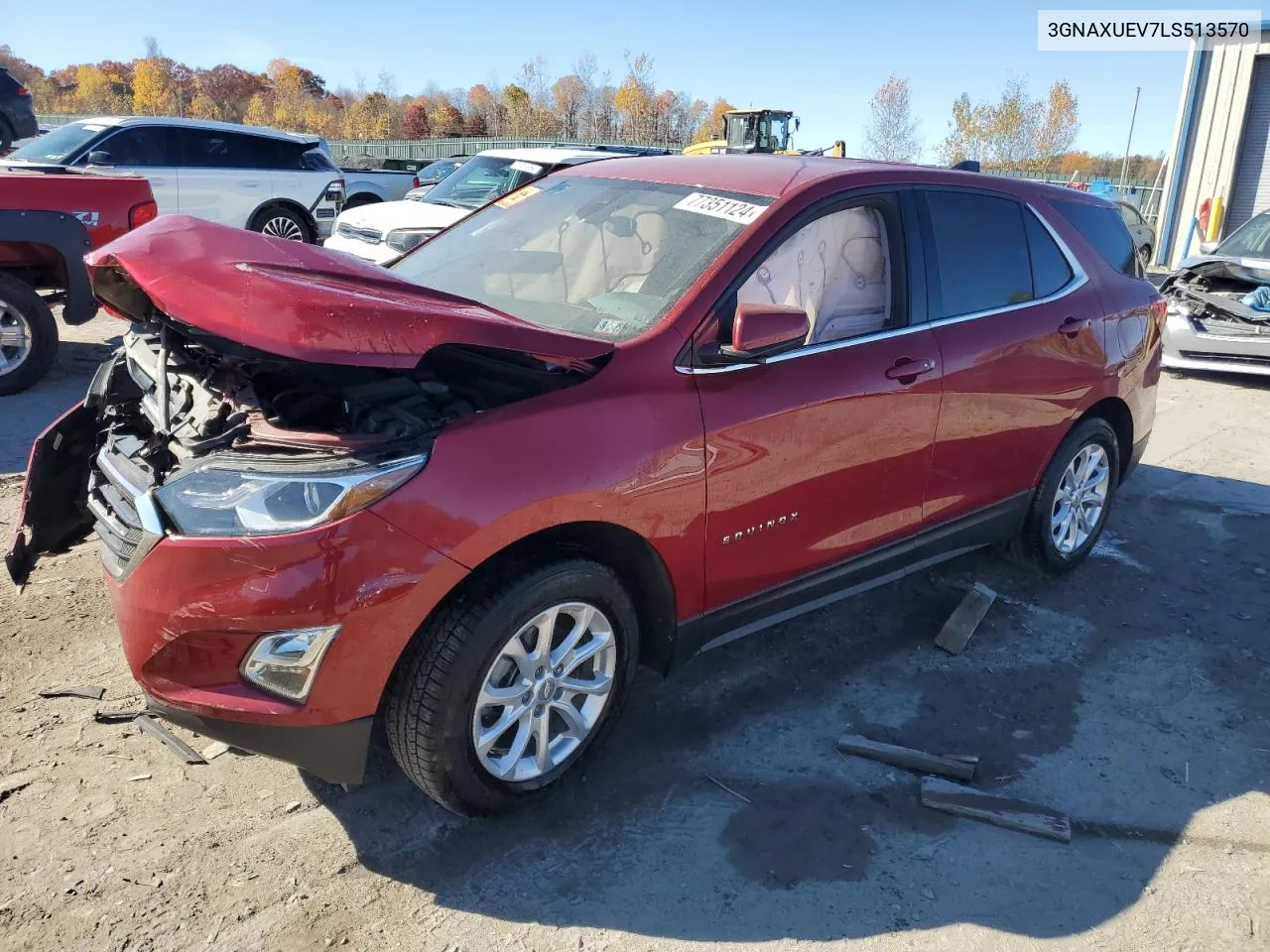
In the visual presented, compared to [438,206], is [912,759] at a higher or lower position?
lower

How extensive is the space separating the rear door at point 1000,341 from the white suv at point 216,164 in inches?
343

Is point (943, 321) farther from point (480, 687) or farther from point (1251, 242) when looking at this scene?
point (1251, 242)

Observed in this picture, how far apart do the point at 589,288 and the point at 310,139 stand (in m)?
11.1

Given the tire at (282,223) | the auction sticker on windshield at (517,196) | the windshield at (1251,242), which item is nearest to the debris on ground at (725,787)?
the auction sticker on windshield at (517,196)

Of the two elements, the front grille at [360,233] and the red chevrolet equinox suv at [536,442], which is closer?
the red chevrolet equinox suv at [536,442]

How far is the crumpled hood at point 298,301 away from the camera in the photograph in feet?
7.78

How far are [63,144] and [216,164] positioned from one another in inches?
63.1

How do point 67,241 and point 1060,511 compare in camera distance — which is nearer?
point 1060,511

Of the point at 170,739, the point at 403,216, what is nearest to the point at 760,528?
the point at 170,739

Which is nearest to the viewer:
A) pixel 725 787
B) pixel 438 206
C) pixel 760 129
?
pixel 725 787

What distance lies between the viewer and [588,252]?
3.55 m

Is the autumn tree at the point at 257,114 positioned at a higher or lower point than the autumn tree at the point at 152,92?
lower

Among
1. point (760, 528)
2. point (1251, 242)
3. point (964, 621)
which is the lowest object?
point (964, 621)

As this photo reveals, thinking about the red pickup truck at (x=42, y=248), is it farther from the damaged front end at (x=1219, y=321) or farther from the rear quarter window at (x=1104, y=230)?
the damaged front end at (x=1219, y=321)
